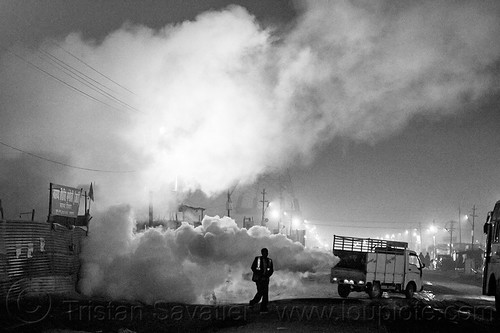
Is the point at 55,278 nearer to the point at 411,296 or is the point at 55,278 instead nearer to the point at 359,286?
the point at 359,286

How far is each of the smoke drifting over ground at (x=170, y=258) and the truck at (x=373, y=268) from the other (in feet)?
8.66

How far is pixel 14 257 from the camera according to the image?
16.9 m

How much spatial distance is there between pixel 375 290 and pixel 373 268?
3.30ft

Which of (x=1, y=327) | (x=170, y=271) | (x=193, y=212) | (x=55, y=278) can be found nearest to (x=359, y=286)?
(x=170, y=271)

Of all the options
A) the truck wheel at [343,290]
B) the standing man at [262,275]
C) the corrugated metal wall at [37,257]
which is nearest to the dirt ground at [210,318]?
the standing man at [262,275]

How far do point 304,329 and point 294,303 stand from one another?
7.65 metres

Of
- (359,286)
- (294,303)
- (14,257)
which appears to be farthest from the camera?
(359,286)

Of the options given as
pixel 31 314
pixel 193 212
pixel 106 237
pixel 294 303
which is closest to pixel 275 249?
pixel 294 303

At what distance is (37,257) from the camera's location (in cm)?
1859

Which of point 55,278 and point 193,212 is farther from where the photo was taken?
point 193,212

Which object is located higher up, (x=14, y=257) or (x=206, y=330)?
(x=14, y=257)

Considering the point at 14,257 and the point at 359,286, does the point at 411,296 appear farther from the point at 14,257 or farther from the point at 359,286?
the point at 14,257

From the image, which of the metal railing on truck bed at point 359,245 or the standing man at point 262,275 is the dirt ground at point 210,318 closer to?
the standing man at point 262,275

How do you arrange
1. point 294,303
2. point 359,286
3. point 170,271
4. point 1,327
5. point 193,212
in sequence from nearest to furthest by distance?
point 1,327 → point 294,303 → point 170,271 → point 359,286 → point 193,212
